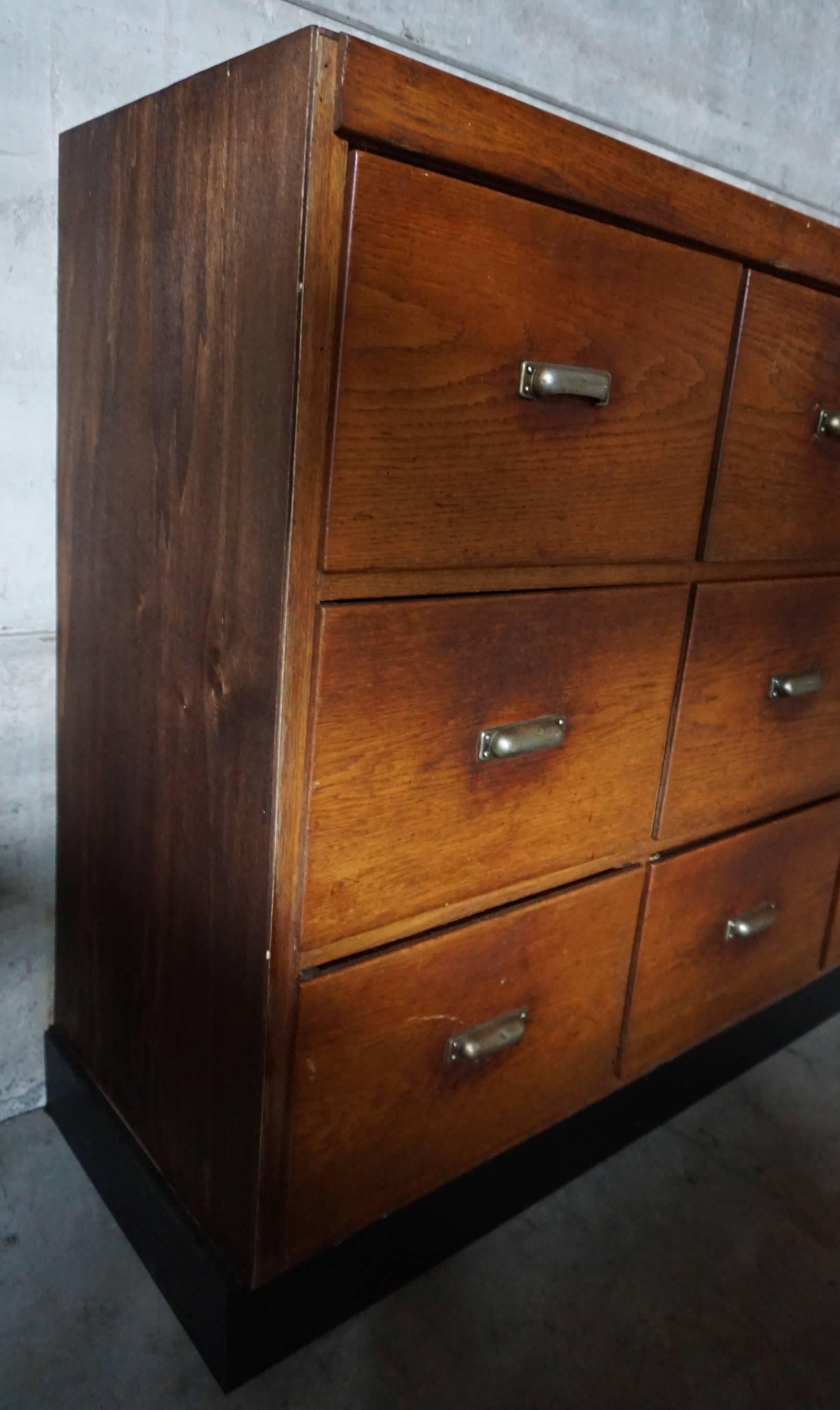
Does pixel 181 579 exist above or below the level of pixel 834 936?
above

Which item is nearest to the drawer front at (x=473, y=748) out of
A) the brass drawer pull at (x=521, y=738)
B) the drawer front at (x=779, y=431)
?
the brass drawer pull at (x=521, y=738)

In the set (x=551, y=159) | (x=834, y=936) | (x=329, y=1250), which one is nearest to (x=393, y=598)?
(x=551, y=159)

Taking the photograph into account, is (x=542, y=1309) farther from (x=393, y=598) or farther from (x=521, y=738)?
(x=393, y=598)

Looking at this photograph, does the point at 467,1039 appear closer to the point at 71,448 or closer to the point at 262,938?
the point at 262,938

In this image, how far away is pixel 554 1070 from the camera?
107 cm

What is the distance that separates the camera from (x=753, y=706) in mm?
1125

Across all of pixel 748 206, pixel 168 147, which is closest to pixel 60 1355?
pixel 168 147

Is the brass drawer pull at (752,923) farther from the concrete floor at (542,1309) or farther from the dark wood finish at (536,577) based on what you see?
the dark wood finish at (536,577)

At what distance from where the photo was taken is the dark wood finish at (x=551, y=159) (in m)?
0.67

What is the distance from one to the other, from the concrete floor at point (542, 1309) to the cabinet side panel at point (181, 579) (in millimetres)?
132

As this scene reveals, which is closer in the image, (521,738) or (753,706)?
(521,738)

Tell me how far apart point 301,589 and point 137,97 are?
2.01 feet

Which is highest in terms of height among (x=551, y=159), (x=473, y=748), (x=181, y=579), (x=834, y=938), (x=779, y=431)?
(x=551, y=159)

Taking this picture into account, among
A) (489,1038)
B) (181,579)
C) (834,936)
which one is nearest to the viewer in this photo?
(181,579)
